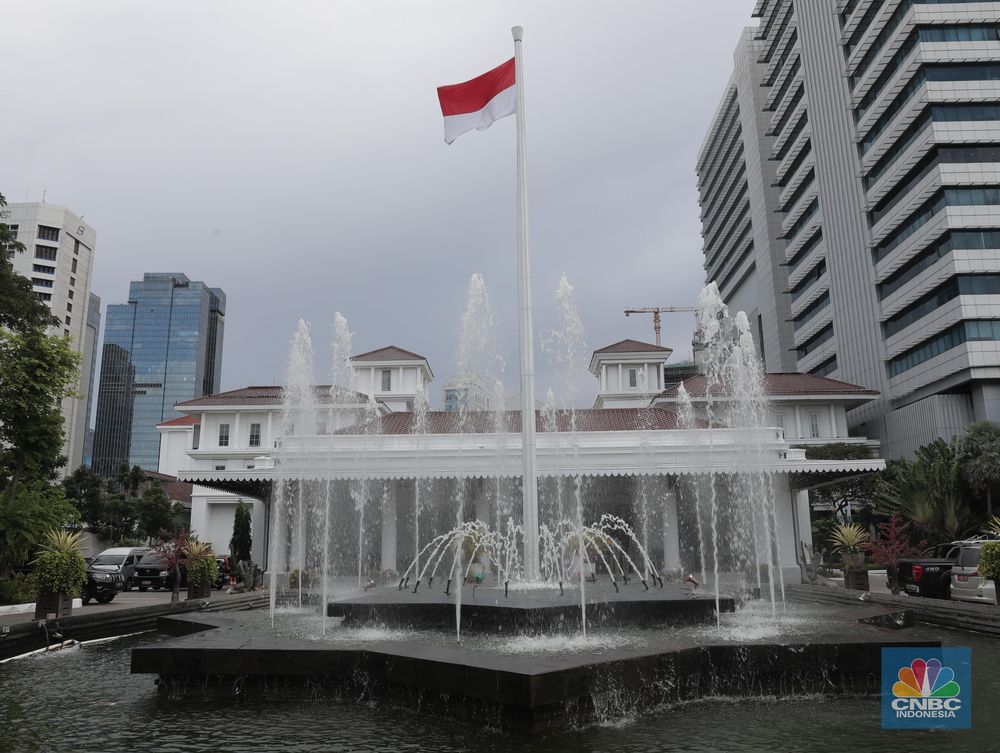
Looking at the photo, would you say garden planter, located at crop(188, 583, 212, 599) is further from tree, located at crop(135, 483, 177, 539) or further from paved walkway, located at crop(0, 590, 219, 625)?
tree, located at crop(135, 483, 177, 539)

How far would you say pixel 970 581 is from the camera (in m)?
15.5

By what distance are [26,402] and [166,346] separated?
157m

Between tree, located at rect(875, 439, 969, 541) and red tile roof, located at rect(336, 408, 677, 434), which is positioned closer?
red tile roof, located at rect(336, 408, 677, 434)

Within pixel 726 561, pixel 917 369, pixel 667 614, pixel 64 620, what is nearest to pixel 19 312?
pixel 64 620

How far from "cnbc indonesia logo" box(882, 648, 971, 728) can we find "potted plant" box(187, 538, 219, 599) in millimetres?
15574

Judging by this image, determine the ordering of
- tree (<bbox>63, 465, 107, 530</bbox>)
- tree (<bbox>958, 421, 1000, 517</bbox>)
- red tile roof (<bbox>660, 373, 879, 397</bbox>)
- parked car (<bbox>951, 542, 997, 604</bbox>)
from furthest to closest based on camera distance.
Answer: red tile roof (<bbox>660, 373, 879, 397</bbox>), tree (<bbox>63, 465, 107, 530</bbox>), tree (<bbox>958, 421, 1000, 517</bbox>), parked car (<bbox>951, 542, 997, 604</bbox>)

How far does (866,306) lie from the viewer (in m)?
51.2

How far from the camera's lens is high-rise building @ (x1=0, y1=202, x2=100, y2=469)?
3445 inches

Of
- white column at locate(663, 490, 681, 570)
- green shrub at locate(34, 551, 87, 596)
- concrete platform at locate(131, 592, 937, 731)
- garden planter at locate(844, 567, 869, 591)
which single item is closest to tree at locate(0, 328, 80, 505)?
green shrub at locate(34, 551, 87, 596)

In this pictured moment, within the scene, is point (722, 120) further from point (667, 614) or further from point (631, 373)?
point (667, 614)

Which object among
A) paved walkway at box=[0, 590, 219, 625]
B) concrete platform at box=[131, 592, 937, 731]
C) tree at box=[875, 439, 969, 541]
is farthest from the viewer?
tree at box=[875, 439, 969, 541]

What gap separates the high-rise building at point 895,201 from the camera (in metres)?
42.0

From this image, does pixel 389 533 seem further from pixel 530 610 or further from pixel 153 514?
pixel 153 514

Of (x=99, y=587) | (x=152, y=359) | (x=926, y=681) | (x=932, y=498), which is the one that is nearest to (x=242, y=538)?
(x=99, y=587)
